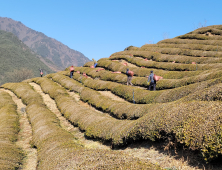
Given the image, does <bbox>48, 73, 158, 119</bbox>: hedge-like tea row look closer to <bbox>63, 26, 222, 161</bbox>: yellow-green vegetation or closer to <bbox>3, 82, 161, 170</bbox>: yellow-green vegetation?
<bbox>63, 26, 222, 161</bbox>: yellow-green vegetation

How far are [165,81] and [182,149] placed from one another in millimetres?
19800

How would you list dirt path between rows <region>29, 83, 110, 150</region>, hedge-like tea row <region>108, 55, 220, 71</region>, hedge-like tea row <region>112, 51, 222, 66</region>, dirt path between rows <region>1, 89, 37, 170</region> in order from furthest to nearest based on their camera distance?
hedge-like tea row <region>112, 51, 222, 66</region> → hedge-like tea row <region>108, 55, 220, 71</region> → dirt path between rows <region>29, 83, 110, 150</region> → dirt path between rows <region>1, 89, 37, 170</region>

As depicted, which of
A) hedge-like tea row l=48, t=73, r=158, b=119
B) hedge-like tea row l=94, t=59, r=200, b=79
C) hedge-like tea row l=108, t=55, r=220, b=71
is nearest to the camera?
hedge-like tea row l=48, t=73, r=158, b=119

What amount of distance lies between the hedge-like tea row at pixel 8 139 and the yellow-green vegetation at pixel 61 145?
1505 millimetres

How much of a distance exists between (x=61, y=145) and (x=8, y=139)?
23.5ft

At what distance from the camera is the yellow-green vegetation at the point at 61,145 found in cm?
702

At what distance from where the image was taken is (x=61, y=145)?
13.2 metres

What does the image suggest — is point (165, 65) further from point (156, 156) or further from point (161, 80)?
point (156, 156)

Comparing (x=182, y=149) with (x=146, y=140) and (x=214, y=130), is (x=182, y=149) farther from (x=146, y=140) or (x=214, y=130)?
→ (x=146, y=140)

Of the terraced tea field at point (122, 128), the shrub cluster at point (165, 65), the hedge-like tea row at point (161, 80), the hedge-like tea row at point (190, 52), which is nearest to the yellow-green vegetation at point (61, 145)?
the terraced tea field at point (122, 128)

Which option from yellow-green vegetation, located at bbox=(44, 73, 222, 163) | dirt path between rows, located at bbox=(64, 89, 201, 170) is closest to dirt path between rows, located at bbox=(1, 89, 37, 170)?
yellow-green vegetation, located at bbox=(44, 73, 222, 163)

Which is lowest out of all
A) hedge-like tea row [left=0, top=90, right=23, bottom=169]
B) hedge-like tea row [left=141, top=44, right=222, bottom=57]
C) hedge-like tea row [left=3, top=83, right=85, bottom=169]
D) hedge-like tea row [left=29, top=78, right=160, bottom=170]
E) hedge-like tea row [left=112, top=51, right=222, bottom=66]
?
hedge-like tea row [left=0, top=90, right=23, bottom=169]

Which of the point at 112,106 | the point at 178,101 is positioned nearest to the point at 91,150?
the point at 178,101

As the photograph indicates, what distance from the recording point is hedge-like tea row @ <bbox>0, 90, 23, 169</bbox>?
41.2ft
